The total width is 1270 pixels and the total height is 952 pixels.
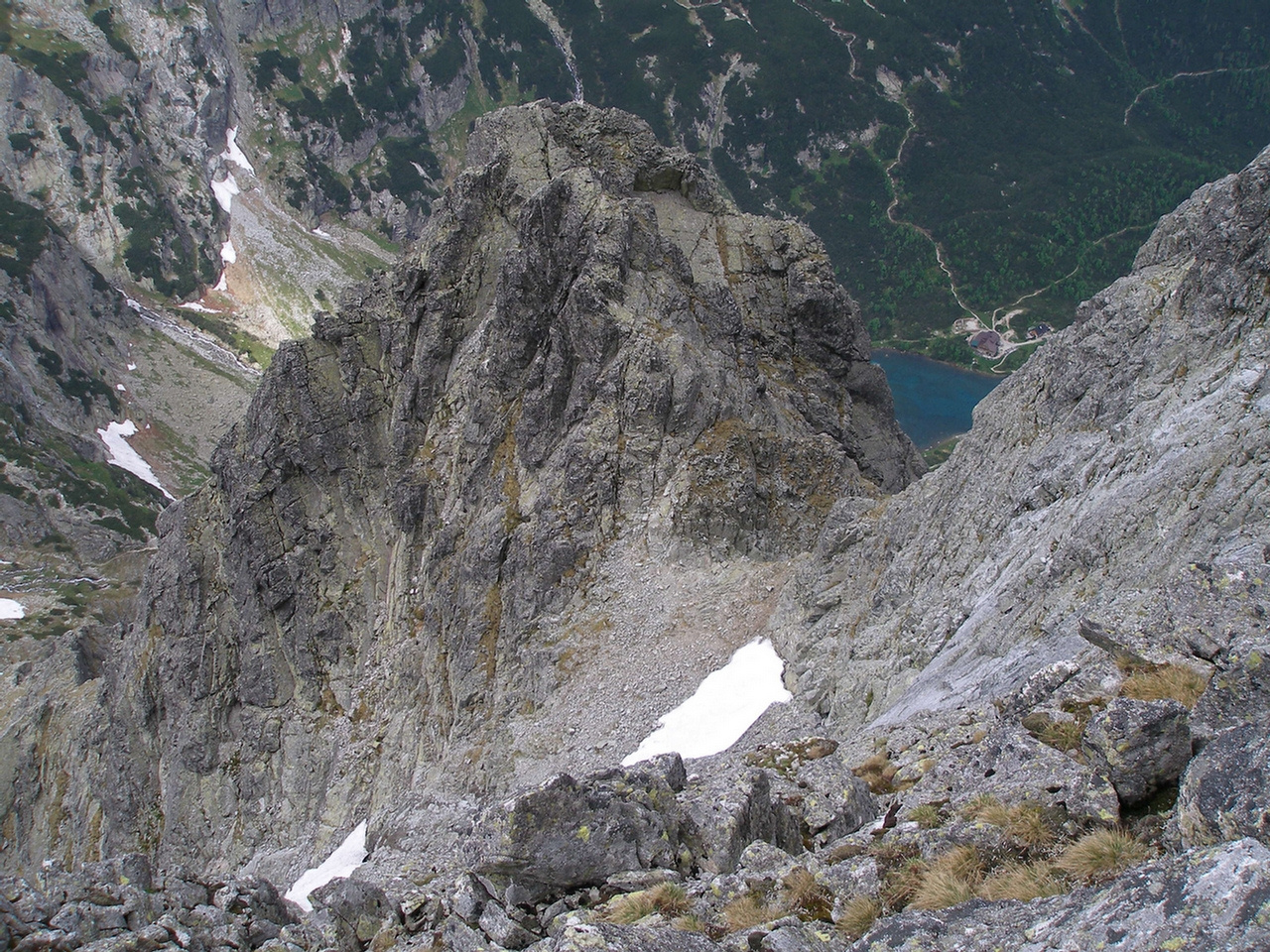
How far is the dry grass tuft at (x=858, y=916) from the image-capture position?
10742 millimetres

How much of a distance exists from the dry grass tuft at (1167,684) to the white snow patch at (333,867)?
36011mm

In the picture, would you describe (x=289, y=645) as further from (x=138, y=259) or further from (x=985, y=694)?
(x=138, y=259)

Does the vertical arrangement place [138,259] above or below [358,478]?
above

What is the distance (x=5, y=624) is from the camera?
346ft

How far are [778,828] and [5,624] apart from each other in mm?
117123

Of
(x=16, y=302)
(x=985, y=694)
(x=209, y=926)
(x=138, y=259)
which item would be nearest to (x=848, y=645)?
(x=985, y=694)

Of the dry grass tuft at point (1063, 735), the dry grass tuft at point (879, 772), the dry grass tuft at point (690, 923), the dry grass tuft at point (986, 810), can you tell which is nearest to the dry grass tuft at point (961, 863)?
the dry grass tuft at point (986, 810)

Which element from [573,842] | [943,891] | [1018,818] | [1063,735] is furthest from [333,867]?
[1018,818]

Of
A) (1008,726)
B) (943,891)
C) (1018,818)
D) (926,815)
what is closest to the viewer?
(943,891)

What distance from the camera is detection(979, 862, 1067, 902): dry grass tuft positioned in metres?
9.34

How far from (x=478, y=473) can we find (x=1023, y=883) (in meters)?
39.8

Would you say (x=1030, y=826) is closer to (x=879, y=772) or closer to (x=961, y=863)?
(x=961, y=863)

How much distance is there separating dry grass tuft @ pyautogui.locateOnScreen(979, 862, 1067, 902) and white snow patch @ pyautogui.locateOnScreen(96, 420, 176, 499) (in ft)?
547

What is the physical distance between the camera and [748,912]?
12.1m
